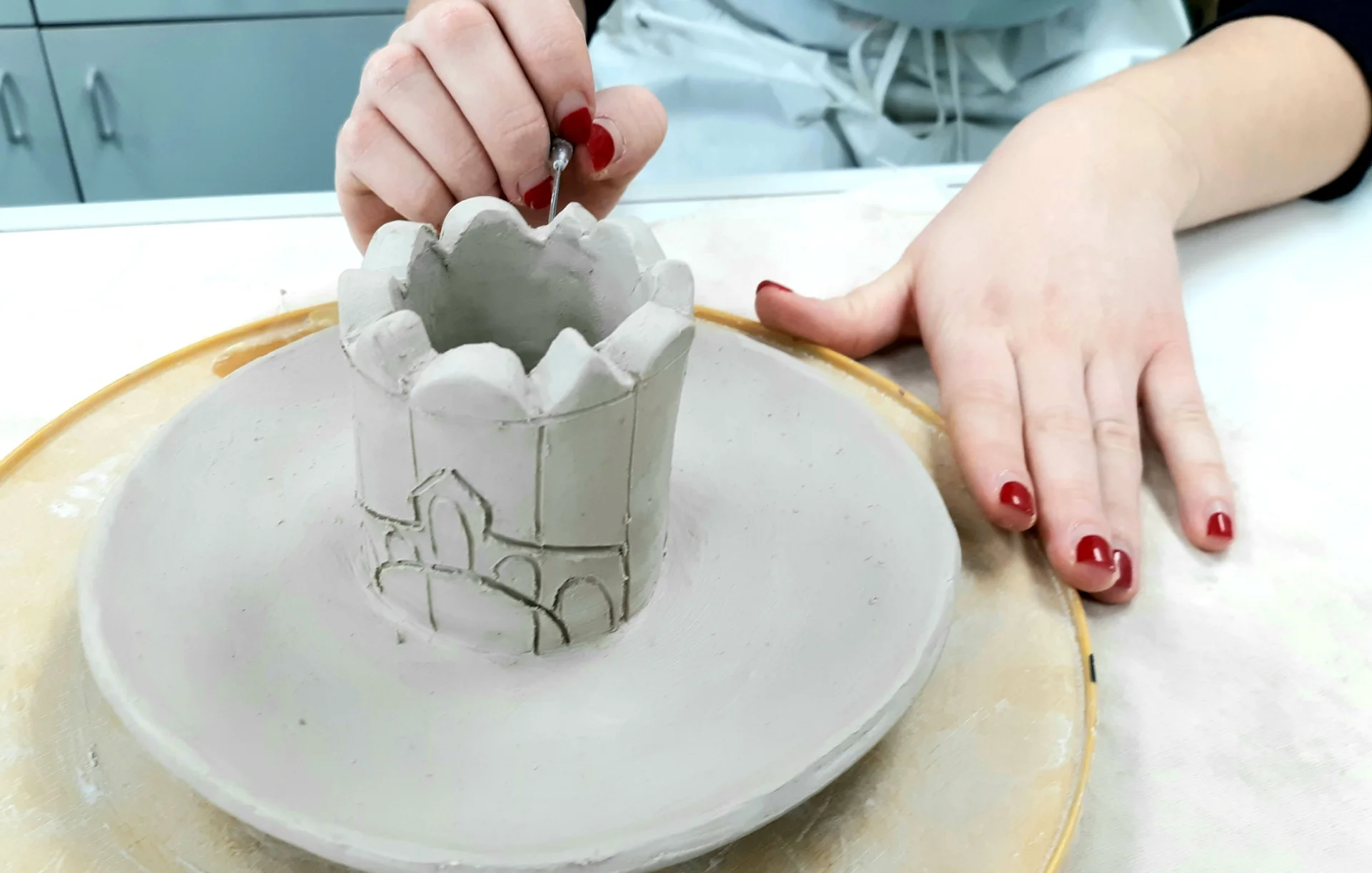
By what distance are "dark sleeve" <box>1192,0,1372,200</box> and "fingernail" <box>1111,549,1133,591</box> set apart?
1.57 ft

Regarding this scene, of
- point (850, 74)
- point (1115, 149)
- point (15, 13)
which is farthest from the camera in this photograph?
point (15, 13)

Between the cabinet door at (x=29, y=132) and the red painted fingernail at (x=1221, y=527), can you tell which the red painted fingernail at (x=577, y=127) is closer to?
the red painted fingernail at (x=1221, y=527)

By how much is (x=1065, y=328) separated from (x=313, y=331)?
0.42 m

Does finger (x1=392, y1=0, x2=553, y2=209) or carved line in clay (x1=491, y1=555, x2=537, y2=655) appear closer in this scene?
carved line in clay (x1=491, y1=555, x2=537, y2=655)

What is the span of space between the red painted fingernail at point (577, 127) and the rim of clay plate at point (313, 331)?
11cm

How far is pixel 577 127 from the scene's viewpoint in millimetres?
559

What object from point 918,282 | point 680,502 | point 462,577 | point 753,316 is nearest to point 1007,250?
point 918,282

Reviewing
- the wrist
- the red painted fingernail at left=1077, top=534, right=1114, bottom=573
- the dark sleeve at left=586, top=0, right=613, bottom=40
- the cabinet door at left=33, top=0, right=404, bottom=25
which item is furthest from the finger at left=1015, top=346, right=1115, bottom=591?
the cabinet door at left=33, top=0, right=404, bottom=25

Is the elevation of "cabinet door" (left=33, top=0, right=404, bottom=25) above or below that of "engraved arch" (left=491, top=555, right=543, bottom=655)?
below

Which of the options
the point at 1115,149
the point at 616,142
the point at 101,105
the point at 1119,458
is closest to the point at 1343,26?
the point at 1115,149

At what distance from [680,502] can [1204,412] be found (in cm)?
31

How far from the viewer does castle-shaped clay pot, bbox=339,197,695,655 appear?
0.35 metres

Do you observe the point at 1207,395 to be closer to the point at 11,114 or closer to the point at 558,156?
A: the point at 558,156

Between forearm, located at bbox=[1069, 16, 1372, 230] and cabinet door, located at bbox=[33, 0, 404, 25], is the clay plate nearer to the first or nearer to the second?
forearm, located at bbox=[1069, 16, 1372, 230]
